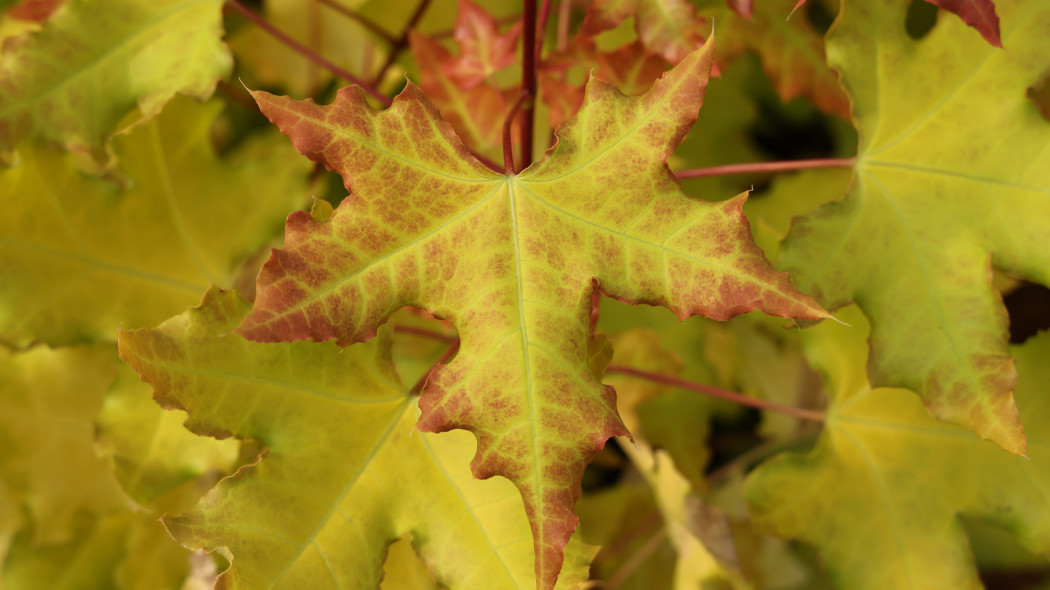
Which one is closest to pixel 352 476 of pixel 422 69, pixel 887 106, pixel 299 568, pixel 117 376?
pixel 299 568

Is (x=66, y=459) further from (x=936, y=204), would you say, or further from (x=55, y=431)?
(x=936, y=204)

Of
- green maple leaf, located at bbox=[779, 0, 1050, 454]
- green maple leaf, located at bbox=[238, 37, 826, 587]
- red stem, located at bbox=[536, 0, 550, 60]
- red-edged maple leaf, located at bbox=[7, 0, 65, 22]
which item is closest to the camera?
green maple leaf, located at bbox=[238, 37, 826, 587]

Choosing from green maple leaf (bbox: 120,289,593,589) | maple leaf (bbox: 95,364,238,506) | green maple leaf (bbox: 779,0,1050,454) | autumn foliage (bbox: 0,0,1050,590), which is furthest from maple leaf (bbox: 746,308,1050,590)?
maple leaf (bbox: 95,364,238,506)

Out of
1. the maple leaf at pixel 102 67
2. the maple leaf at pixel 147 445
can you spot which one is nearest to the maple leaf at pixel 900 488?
the maple leaf at pixel 147 445

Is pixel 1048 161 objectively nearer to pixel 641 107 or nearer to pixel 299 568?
pixel 641 107

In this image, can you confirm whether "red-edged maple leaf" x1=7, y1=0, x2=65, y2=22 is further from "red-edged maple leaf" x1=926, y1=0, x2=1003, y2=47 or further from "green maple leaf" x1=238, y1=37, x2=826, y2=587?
"red-edged maple leaf" x1=926, y1=0, x2=1003, y2=47

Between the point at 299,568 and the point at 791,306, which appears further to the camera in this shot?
the point at 299,568
